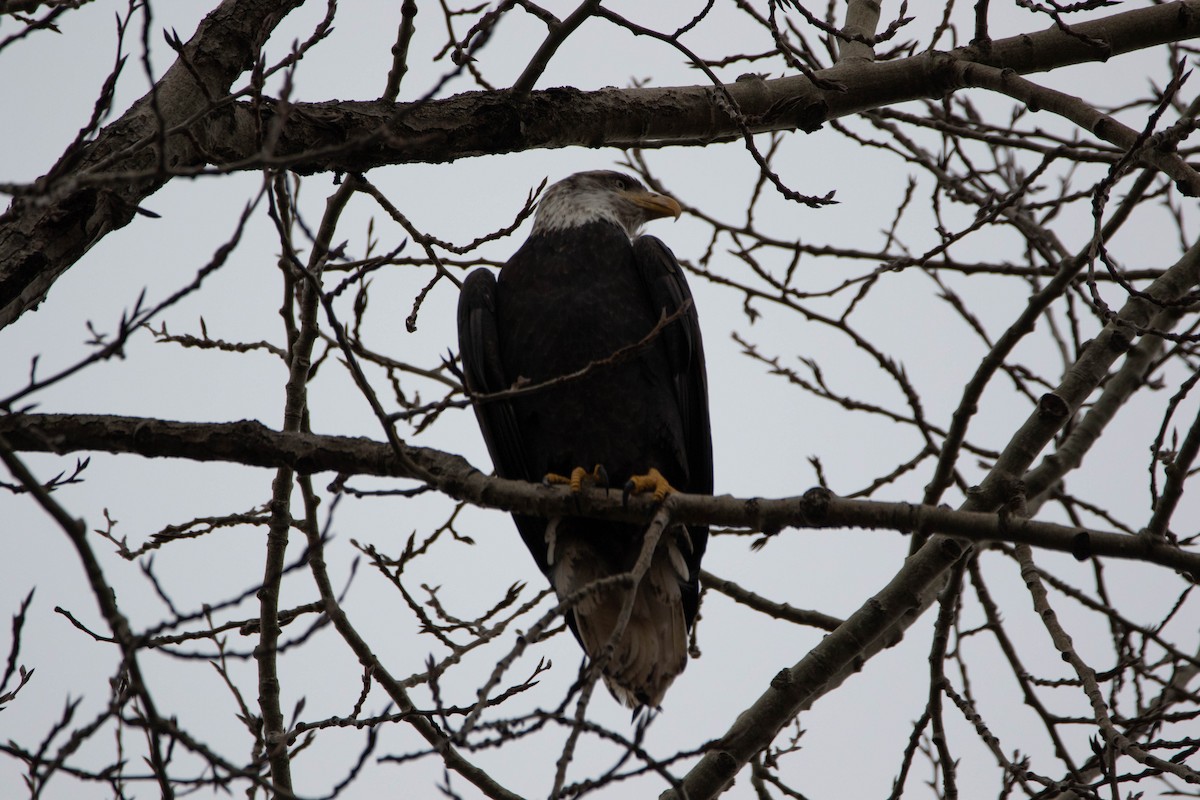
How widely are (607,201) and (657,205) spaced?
257mm

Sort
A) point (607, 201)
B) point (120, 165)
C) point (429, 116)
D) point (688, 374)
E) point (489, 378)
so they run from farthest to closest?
point (607, 201) → point (688, 374) → point (489, 378) → point (429, 116) → point (120, 165)

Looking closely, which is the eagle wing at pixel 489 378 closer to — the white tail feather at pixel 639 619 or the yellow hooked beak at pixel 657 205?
the white tail feather at pixel 639 619

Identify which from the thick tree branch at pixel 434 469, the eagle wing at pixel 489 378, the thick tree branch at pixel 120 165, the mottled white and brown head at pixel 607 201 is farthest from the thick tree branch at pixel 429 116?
the mottled white and brown head at pixel 607 201

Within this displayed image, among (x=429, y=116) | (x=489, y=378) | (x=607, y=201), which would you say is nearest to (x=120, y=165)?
(x=429, y=116)

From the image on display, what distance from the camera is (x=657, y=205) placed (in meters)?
5.30

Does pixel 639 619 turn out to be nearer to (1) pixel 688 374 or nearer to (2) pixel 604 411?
(2) pixel 604 411

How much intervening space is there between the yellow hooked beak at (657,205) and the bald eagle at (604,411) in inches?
30.4

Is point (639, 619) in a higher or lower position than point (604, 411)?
lower

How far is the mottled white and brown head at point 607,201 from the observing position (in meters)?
5.00

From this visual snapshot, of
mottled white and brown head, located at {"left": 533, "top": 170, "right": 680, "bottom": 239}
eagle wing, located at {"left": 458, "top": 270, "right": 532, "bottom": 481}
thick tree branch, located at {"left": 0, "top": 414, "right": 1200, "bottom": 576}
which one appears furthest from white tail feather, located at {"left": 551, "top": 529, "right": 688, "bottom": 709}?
mottled white and brown head, located at {"left": 533, "top": 170, "right": 680, "bottom": 239}

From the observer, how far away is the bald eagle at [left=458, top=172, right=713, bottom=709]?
4.16 metres

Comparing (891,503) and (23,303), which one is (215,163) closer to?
(23,303)

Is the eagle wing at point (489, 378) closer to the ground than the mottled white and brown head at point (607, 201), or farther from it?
closer to the ground

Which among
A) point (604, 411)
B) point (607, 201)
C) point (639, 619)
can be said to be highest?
point (607, 201)
